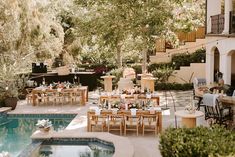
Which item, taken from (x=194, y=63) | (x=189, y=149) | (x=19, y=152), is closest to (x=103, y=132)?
(x=19, y=152)

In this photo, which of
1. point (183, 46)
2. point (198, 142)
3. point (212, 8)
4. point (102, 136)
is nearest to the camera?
point (198, 142)

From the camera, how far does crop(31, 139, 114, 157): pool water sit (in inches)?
461

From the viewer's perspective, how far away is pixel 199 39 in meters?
24.2

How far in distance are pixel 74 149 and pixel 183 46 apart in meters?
13.8

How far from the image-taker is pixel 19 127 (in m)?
15.4

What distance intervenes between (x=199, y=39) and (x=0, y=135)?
13863 mm

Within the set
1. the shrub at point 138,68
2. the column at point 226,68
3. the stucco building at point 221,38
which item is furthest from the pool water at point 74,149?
the shrub at point 138,68

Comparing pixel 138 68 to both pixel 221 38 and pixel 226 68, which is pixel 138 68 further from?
pixel 226 68

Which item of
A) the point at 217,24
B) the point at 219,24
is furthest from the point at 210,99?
the point at 217,24

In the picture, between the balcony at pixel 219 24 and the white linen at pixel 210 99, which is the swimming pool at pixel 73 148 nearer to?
the white linen at pixel 210 99

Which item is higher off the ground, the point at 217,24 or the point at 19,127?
the point at 217,24

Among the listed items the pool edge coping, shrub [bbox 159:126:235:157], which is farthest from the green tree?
shrub [bbox 159:126:235:157]

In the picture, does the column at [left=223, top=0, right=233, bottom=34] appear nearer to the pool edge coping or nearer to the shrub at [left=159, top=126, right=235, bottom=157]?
the pool edge coping

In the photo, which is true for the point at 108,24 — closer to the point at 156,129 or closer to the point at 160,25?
the point at 160,25
